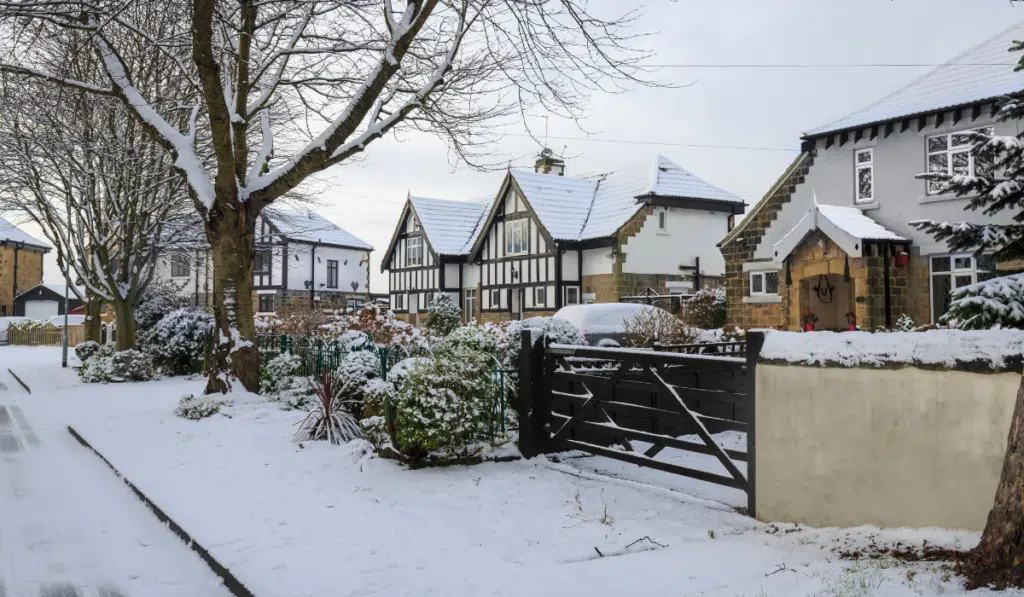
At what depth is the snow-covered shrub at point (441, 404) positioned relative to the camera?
8148mm

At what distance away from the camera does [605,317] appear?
2056 centimetres

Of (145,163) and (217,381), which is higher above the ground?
(145,163)

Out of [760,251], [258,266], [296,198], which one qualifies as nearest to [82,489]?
[296,198]

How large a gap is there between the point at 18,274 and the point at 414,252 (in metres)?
40.2

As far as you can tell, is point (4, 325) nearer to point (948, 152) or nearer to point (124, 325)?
point (124, 325)

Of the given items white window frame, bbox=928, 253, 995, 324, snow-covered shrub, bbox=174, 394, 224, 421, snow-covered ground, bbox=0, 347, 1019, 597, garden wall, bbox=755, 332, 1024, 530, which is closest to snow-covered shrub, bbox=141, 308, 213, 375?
snow-covered shrub, bbox=174, 394, 224, 421

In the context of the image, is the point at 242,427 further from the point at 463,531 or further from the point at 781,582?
the point at 781,582

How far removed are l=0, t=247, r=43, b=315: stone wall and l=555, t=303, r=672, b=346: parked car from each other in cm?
5787

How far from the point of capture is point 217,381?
1371 cm

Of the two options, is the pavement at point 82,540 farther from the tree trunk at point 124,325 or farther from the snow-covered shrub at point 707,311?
the snow-covered shrub at point 707,311

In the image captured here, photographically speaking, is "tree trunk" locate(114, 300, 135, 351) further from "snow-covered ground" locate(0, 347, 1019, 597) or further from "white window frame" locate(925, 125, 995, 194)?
"white window frame" locate(925, 125, 995, 194)

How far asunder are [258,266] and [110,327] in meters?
13.9

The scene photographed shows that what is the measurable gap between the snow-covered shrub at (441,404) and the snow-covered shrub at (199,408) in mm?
5416

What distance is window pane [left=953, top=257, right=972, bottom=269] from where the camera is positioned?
18.7 m
